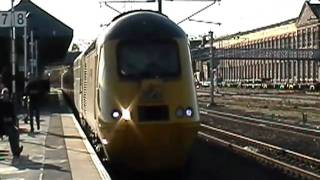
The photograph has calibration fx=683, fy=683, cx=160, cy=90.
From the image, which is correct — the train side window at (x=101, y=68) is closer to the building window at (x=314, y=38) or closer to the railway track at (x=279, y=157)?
the railway track at (x=279, y=157)

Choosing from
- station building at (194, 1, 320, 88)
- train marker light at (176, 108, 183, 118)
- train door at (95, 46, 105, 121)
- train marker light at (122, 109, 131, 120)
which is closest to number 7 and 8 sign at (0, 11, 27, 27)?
train door at (95, 46, 105, 121)

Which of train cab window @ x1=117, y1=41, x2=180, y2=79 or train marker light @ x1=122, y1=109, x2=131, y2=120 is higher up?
train cab window @ x1=117, y1=41, x2=180, y2=79

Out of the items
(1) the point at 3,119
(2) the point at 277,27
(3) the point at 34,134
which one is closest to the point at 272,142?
(3) the point at 34,134

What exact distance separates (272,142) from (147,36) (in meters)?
9.98

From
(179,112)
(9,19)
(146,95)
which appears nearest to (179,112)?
(179,112)

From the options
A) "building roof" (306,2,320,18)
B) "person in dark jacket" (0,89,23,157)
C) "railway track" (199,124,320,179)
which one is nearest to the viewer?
"railway track" (199,124,320,179)

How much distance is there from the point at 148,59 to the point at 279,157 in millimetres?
6027

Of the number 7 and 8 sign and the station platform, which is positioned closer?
the station platform

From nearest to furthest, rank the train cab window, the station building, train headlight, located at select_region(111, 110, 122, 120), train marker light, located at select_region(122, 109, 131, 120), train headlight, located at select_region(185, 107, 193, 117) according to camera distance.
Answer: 1. train marker light, located at select_region(122, 109, 131, 120)
2. train headlight, located at select_region(111, 110, 122, 120)
3. train headlight, located at select_region(185, 107, 193, 117)
4. the train cab window
5. the station building

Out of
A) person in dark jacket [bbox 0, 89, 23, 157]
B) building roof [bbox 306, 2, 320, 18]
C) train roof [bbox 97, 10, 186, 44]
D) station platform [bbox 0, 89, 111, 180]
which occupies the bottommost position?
station platform [bbox 0, 89, 111, 180]

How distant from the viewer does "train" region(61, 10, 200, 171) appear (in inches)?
482

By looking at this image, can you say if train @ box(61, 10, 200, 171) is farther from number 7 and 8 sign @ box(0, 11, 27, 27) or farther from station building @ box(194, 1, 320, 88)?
station building @ box(194, 1, 320, 88)

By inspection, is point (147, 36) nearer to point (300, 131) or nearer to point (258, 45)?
point (300, 131)

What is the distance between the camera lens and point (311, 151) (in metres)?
18.8
